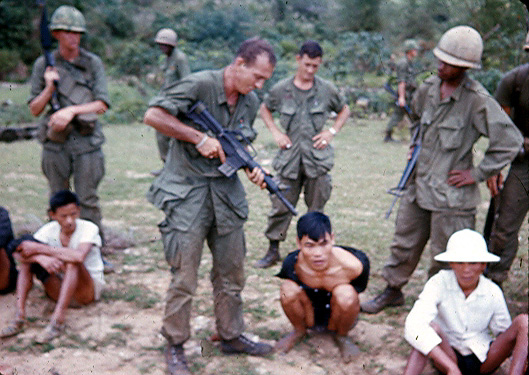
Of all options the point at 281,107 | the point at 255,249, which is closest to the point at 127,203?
the point at 255,249

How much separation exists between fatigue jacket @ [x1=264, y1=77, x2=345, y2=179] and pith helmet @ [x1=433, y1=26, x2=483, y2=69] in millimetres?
1526

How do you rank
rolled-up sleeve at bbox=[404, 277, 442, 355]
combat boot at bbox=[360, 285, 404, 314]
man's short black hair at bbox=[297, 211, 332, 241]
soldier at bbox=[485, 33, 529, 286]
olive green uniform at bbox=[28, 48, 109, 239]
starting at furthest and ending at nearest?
olive green uniform at bbox=[28, 48, 109, 239] → combat boot at bbox=[360, 285, 404, 314] → soldier at bbox=[485, 33, 529, 286] → man's short black hair at bbox=[297, 211, 332, 241] → rolled-up sleeve at bbox=[404, 277, 442, 355]

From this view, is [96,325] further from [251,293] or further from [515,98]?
[515,98]

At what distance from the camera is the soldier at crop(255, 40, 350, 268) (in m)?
4.85

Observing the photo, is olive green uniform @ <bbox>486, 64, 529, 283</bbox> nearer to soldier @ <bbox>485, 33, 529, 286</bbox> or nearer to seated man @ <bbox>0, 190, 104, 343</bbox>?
soldier @ <bbox>485, 33, 529, 286</bbox>

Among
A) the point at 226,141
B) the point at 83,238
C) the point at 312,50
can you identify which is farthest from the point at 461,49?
the point at 83,238

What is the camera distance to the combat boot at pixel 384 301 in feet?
13.5

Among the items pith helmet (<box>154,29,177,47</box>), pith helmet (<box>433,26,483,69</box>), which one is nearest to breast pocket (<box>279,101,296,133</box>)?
pith helmet (<box>433,26,483,69</box>)

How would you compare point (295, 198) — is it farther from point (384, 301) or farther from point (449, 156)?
point (449, 156)

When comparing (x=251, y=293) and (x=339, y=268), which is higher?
(x=339, y=268)

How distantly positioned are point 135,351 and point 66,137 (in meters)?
2.07

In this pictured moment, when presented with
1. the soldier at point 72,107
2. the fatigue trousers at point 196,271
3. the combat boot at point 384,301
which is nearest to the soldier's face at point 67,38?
the soldier at point 72,107

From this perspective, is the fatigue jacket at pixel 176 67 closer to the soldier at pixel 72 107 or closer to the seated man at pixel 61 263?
the soldier at pixel 72 107

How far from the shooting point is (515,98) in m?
4.02
